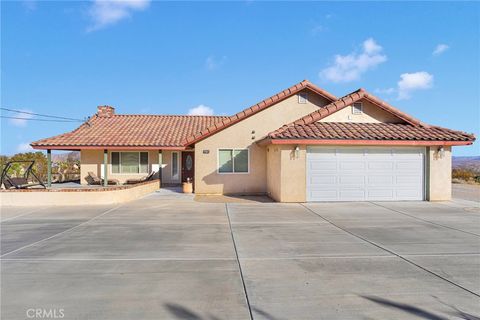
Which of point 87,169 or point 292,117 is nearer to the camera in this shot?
point 292,117

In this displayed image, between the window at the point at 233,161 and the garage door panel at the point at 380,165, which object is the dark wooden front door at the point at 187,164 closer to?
the window at the point at 233,161

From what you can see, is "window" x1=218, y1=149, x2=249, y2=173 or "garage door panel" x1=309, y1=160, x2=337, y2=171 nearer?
"garage door panel" x1=309, y1=160, x2=337, y2=171

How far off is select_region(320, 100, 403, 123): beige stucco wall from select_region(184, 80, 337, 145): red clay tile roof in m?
2.28

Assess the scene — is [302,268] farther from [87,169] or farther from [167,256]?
[87,169]

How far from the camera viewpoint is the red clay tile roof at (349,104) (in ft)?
50.0

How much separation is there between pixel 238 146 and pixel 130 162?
28.1 ft

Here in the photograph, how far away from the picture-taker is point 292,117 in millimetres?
17906

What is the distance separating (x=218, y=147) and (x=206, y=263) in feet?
38.5

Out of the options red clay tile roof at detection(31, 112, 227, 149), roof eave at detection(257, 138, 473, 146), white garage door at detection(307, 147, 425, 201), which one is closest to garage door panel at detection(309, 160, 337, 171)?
white garage door at detection(307, 147, 425, 201)

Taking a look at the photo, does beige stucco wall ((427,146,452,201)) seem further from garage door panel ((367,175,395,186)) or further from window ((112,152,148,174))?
window ((112,152,148,174))

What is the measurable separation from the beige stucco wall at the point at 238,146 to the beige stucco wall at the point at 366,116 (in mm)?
3251

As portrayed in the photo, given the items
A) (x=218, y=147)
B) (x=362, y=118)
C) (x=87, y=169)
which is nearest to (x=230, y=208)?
(x=218, y=147)

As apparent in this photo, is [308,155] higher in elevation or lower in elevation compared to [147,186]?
higher

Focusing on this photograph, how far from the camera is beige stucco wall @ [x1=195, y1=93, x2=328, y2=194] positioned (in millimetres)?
17422
